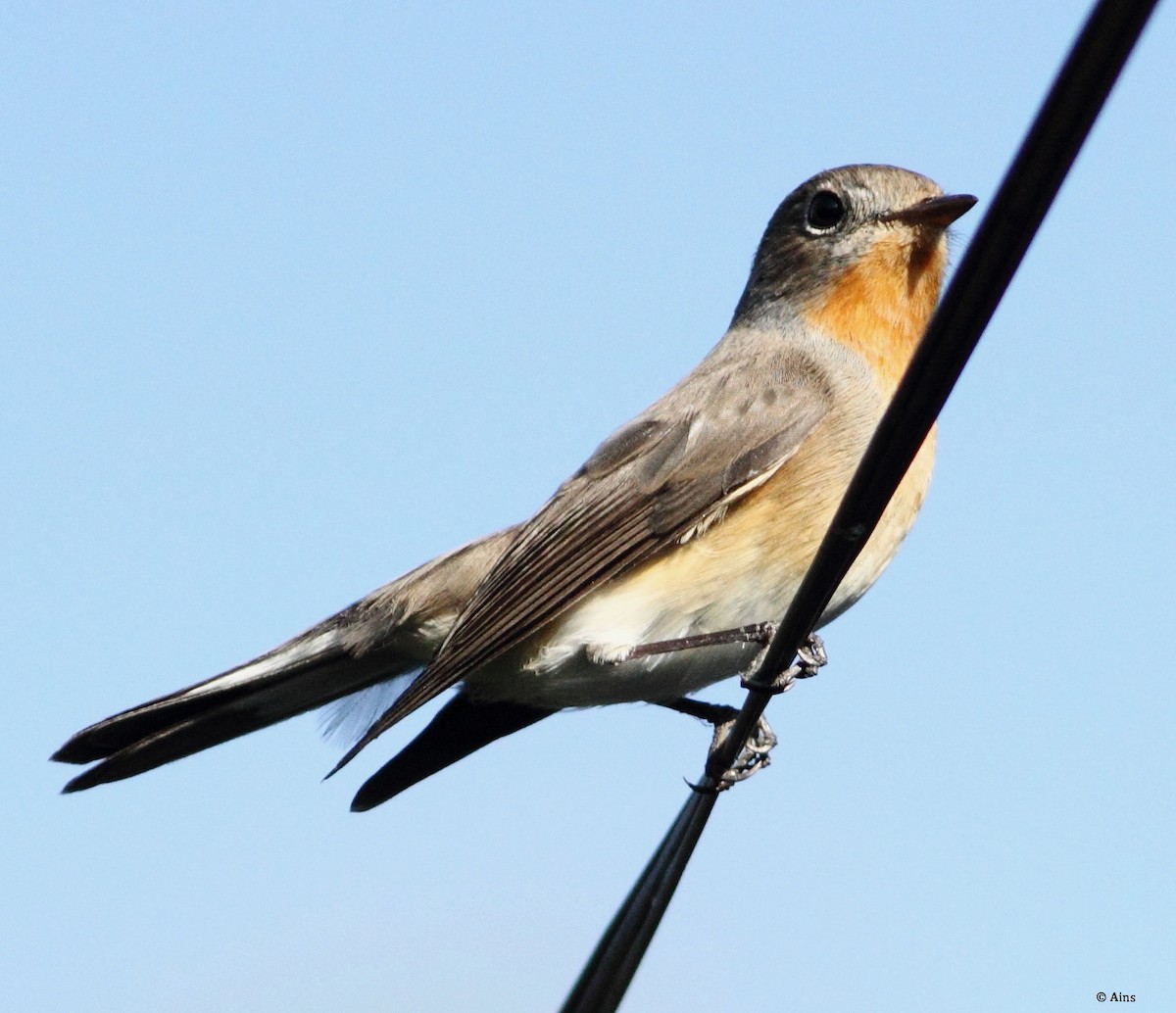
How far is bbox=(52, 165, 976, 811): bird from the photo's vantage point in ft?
19.1

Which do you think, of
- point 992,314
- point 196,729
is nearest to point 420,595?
point 196,729

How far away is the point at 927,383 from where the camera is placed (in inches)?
108

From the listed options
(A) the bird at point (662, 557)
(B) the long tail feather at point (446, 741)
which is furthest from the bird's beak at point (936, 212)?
(B) the long tail feather at point (446, 741)

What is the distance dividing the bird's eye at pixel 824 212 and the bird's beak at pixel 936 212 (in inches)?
10.6

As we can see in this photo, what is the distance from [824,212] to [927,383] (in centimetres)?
436

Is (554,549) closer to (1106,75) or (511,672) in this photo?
(511,672)

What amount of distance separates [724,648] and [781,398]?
3.52ft

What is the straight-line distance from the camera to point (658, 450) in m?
6.29

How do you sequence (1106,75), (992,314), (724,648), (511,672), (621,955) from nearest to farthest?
(1106,75)
(992,314)
(621,955)
(724,648)
(511,672)

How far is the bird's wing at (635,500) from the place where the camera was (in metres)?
5.86

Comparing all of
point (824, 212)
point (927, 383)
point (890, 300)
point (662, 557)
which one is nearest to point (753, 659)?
point (662, 557)

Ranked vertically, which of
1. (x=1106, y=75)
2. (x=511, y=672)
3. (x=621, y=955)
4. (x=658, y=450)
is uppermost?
(x=658, y=450)

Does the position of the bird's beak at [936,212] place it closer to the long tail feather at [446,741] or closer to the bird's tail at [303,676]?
the bird's tail at [303,676]

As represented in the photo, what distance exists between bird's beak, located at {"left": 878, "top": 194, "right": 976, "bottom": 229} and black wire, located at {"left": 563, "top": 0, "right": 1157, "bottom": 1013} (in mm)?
2924
